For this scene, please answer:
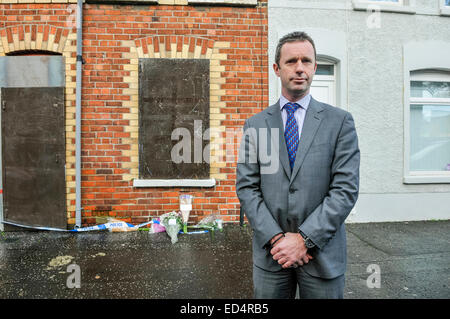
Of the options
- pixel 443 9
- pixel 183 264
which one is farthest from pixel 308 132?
pixel 443 9

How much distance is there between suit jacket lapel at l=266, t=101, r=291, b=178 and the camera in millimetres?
1768

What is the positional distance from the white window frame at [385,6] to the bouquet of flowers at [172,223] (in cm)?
488

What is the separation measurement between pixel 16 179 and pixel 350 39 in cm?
636

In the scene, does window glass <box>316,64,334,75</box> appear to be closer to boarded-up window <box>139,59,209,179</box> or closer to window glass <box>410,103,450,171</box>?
window glass <box>410,103,450,171</box>

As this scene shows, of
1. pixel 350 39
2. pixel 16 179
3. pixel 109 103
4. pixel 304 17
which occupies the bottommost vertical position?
pixel 16 179

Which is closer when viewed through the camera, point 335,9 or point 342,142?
point 342,142

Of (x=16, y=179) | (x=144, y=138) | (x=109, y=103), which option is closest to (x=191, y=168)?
(x=144, y=138)

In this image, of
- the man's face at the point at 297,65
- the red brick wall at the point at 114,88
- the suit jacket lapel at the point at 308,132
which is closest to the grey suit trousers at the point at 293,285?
the suit jacket lapel at the point at 308,132

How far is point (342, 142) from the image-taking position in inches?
68.5

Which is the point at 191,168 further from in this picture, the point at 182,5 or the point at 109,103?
the point at 182,5

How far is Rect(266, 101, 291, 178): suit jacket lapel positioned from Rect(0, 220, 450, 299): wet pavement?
5.83ft

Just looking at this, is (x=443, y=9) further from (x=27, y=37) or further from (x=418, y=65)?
(x=27, y=37)

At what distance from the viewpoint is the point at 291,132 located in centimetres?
184

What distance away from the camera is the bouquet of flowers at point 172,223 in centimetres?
445
